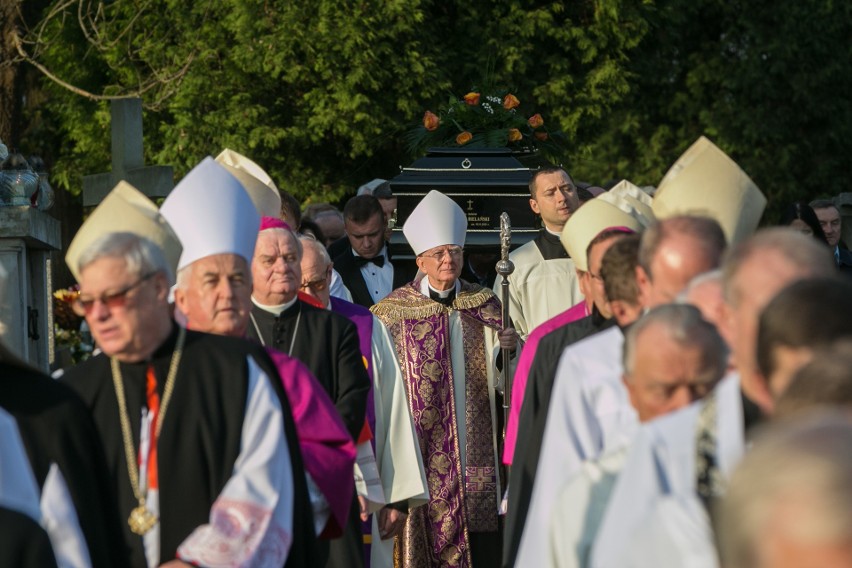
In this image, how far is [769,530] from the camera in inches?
86.4

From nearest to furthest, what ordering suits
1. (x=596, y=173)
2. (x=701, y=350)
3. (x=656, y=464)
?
(x=656, y=464) < (x=701, y=350) < (x=596, y=173)

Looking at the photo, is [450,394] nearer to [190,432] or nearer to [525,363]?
[525,363]

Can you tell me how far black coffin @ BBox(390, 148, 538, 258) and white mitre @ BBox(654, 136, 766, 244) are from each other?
181 inches

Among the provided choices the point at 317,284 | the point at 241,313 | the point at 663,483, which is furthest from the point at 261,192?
the point at 663,483

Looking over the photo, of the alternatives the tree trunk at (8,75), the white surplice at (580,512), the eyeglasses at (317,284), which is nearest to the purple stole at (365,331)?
the eyeglasses at (317,284)

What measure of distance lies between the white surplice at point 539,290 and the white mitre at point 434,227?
468 mm

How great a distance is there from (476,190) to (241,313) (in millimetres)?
5538

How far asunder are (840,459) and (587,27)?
21.5 m

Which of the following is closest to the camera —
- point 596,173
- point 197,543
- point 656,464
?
point 656,464

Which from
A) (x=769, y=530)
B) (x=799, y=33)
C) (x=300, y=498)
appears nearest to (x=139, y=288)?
(x=300, y=498)

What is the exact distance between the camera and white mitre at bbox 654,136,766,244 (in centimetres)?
640

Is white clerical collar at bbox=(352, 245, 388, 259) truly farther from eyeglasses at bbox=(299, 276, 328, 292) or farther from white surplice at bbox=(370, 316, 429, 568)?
eyeglasses at bbox=(299, 276, 328, 292)

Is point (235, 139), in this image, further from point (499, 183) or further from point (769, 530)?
point (769, 530)

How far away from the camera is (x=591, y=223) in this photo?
24.7 ft
